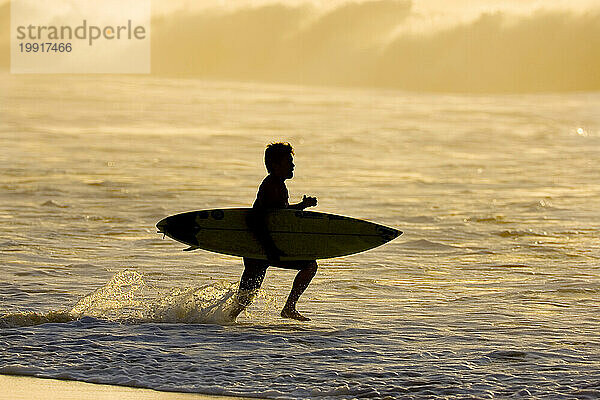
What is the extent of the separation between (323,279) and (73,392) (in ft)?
15.2

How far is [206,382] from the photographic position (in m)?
6.62

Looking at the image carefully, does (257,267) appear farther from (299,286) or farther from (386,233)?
(386,233)

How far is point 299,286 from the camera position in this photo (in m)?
8.27

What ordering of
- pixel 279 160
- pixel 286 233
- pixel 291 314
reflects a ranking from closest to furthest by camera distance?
1. pixel 279 160
2. pixel 286 233
3. pixel 291 314

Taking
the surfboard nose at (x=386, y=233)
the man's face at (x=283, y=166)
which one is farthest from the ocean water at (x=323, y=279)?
the man's face at (x=283, y=166)

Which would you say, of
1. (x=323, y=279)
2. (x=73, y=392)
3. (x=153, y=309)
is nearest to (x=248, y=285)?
(x=153, y=309)

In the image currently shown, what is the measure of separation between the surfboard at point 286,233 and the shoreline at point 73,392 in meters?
2.05

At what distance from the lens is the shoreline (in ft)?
20.6

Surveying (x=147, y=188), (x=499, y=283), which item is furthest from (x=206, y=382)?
(x=147, y=188)

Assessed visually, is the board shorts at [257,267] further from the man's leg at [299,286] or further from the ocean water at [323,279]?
the ocean water at [323,279]

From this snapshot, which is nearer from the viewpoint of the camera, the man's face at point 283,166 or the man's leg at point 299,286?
the man's face at point 283,166

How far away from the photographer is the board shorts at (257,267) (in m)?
8.26

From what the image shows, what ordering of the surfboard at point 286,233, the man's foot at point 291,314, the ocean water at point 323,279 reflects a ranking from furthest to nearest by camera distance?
the man's foot at point 291,314 → the surfboard at point 286,233 → the ocean water at point 323,279

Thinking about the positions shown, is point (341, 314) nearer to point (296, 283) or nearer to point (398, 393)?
point (296, 283)
